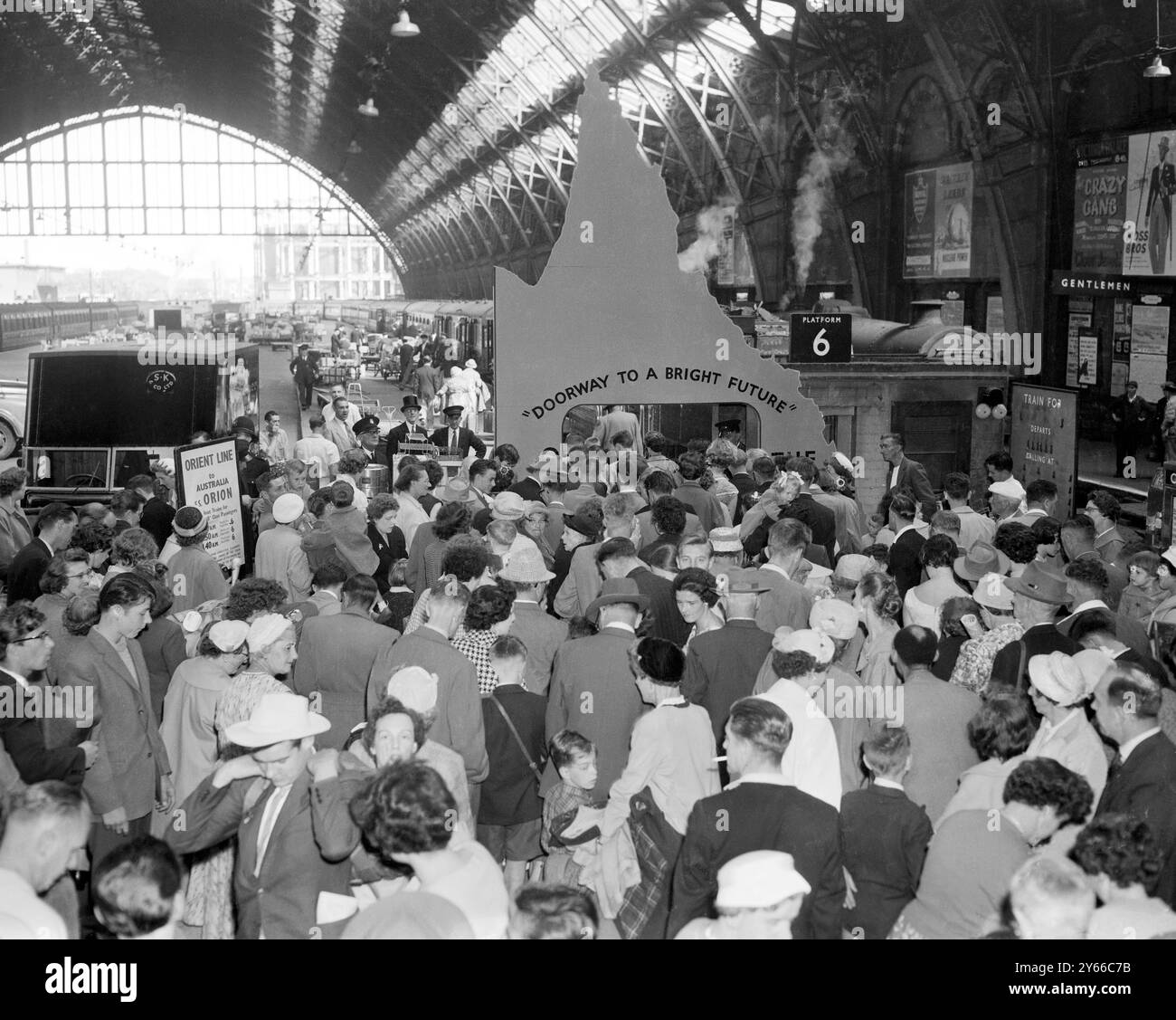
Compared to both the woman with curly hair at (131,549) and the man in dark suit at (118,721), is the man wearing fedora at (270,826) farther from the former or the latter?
the woman with curly hair at (131,549)

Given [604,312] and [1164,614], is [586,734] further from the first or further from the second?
[604,312]

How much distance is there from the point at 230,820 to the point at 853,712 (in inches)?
96.7

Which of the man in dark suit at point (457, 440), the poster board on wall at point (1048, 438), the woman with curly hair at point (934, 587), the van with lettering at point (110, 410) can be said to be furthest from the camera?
the van with lettering at point (110, 410)

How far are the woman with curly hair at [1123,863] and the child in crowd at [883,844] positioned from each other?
0.69 meters

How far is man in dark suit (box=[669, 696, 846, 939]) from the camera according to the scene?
13.5 ft

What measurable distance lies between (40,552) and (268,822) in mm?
4128

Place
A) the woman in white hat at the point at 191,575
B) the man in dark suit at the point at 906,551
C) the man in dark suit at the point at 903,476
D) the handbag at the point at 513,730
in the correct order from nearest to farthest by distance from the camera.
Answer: the handbag at the point at 513,730, the woman in white hat at the point at 191,575, the man in dark suit at the point at 906,551, the man in dark suit at the point at 903,476

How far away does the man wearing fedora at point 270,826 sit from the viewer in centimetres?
427

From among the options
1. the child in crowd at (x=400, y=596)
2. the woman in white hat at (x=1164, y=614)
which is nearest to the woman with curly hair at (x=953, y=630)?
the woman in white hat at (x=1164, y=614)

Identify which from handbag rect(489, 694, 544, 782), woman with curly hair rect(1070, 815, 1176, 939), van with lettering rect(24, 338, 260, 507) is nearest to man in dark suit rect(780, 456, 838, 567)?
handbag rect(489, 694, 544, 782)

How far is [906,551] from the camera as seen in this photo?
26.8 ft

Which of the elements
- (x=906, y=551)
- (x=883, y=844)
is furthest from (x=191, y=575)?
(x=883, y=844)

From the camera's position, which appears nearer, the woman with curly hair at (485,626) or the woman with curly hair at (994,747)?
the woman with curly hair at (994,747)
